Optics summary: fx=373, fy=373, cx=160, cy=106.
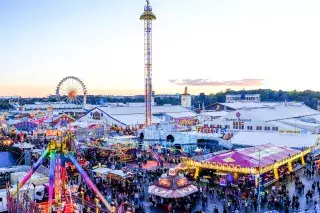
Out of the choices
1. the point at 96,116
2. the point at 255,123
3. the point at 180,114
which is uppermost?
the point at 255,123

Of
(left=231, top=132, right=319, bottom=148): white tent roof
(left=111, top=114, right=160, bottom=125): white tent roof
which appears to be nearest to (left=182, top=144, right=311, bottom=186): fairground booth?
(left=231, top=132, right=319, bottom=148): white tent roof

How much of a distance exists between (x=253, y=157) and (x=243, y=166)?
1.54 m

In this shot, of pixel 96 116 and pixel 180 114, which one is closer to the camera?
pixel 96 116

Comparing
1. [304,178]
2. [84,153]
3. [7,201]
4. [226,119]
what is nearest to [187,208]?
[7,201]

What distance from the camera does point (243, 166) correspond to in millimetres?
22734

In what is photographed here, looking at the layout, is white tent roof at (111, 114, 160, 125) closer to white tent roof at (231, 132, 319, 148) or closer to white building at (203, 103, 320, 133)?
white building at (203, 103, 320, 133)

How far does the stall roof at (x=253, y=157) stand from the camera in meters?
23.1

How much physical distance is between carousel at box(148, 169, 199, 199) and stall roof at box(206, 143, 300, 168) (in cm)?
432

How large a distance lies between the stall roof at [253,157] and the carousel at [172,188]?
4324 mm

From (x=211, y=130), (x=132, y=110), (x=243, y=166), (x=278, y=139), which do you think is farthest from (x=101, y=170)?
(x=132, y=110)

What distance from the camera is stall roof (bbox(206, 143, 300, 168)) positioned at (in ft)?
75.7

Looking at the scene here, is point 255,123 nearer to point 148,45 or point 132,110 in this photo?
point 148,45

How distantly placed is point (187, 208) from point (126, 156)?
14.5 m

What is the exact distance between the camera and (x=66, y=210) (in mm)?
13555
